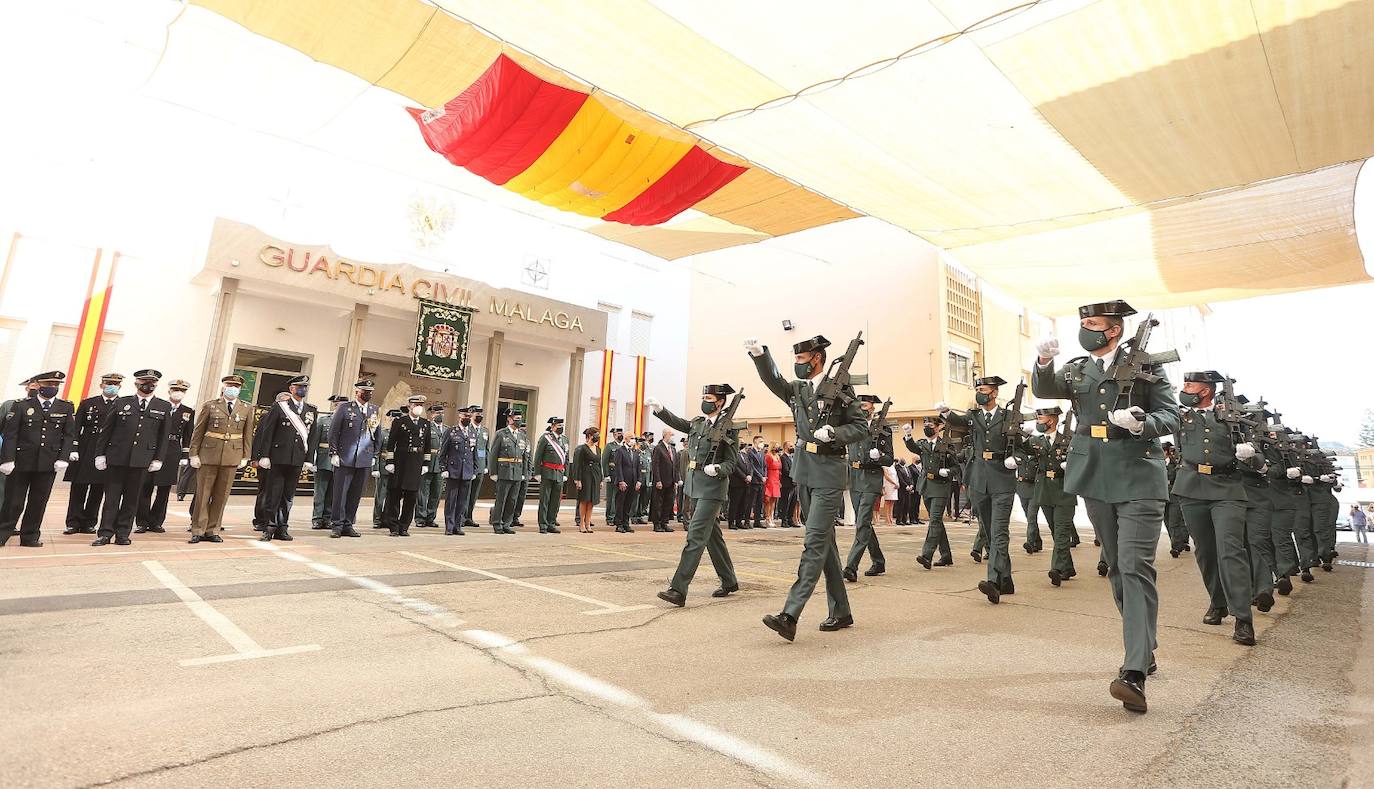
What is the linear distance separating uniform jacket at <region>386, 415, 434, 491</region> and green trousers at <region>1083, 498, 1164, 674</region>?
27.9 feet

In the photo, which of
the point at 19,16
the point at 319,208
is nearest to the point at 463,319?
the point at 319,208

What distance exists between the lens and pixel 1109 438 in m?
3.43

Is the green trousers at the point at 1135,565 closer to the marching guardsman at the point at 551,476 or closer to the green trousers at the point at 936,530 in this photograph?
the green trousers at the point at 936,530

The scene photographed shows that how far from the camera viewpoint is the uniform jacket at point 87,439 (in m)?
7.01

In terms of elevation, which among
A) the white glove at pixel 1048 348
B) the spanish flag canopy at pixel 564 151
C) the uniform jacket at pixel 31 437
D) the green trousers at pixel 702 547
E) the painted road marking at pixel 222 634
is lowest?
the painted road marking at pixel 222 634

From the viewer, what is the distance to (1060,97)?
5945 mm

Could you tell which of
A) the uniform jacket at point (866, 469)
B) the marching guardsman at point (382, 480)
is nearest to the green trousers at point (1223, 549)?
the uniform jacket at point (866, 469)

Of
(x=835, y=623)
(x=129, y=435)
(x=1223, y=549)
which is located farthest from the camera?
(x=129, y=435)

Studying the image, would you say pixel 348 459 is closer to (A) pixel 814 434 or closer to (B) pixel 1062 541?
(A) pixel 814 434

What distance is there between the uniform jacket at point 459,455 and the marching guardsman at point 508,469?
398 mm

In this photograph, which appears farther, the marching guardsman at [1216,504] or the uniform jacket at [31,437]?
the uniform jacket at [31,437]

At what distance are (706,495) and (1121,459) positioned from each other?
9.24ft

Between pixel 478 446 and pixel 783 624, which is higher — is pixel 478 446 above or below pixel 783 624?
above

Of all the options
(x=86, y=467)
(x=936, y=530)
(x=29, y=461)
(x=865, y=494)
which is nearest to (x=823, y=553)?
(x=865, y=494)
